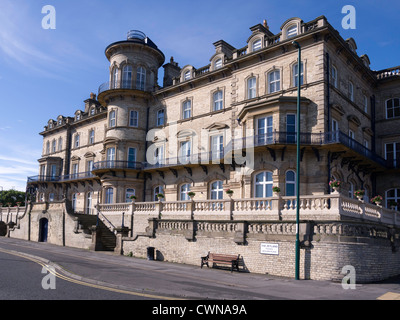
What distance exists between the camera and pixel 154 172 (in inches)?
1398

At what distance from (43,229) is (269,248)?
2316 cm

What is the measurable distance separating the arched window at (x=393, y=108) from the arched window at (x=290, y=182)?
11432mm

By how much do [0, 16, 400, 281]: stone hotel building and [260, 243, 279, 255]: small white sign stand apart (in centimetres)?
17

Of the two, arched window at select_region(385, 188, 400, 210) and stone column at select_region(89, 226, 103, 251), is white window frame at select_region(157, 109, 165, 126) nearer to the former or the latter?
stone column at select_region(89, 226, 103, 251)

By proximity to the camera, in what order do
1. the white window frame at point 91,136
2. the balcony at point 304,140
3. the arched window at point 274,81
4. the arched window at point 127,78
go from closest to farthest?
the balcony at point 304,140
the arched window at point 274,81
the arched window at point 127,78
the white window frame at point 91,136

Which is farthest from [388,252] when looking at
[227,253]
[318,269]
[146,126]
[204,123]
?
[146,126]

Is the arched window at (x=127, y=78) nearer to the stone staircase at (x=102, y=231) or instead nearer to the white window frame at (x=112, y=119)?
the white window frame at (x=112, y=119)

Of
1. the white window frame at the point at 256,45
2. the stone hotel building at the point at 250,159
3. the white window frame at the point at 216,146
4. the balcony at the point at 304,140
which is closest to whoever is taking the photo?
the stone hotel building at the point at 250,159

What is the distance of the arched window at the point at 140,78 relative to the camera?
3716 centimetres

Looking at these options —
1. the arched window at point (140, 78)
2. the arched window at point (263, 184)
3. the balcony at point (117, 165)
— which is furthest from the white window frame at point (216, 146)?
the arched window at point (140, 78)

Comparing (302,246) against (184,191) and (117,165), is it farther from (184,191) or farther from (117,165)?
(117,165)

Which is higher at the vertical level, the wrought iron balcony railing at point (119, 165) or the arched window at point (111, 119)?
the arched window at point (111, 119)

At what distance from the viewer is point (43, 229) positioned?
108 feet

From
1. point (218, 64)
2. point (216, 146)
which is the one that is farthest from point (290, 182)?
point (218, 64)
